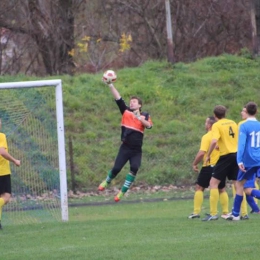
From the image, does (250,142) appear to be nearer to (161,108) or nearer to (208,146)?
(208,146)

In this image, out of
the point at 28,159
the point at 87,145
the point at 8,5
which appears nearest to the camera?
the point at 28,159

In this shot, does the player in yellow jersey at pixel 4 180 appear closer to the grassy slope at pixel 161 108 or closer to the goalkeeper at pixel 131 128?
the goalkeeper at pixel 131 128

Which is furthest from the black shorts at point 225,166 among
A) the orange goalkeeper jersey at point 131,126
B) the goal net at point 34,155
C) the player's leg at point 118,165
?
the goal net at point 34,155

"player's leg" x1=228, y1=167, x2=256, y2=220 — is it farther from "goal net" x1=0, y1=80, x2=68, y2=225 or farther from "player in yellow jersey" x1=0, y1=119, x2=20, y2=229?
"player in yellow jersey" x1=0, y1=119, x2=20, y2=229

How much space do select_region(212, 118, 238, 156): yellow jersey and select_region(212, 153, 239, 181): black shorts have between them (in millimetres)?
81

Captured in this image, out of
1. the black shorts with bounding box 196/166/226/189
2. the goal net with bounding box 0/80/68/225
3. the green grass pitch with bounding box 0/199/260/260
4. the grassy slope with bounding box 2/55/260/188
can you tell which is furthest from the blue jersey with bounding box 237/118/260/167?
the grassy slope with bounding box 2/55/260/188

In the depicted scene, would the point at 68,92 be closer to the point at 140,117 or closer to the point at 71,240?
the point at 140,117

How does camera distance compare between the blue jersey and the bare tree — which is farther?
the bare tree

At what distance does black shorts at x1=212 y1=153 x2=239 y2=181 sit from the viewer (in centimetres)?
1280

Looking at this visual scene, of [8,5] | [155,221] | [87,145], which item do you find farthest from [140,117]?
[8,5]

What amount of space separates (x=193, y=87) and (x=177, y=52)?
16.6 feet

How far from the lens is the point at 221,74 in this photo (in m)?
27.9

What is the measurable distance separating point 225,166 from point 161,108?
1336 centimetres

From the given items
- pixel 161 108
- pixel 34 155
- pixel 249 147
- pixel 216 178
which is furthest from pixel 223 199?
pixel 161 108
